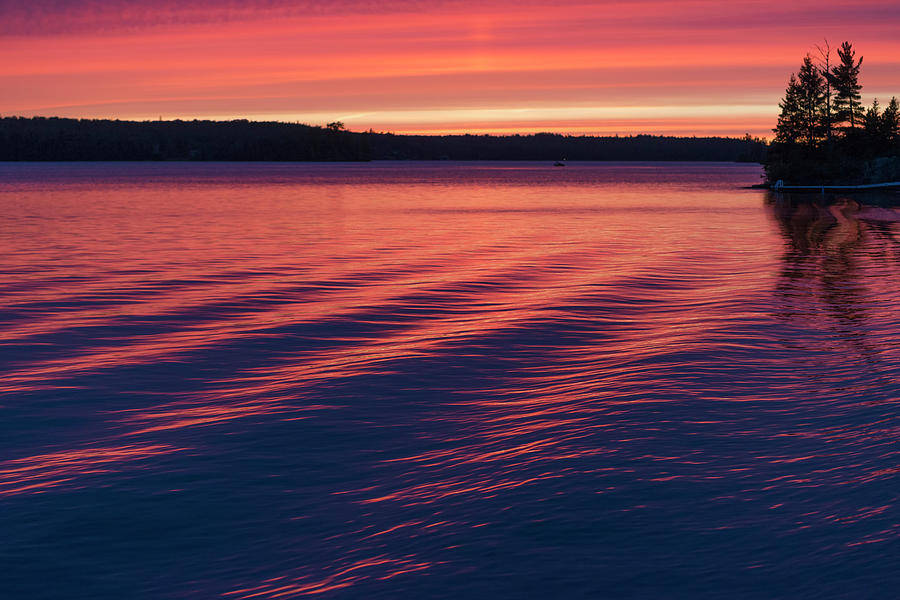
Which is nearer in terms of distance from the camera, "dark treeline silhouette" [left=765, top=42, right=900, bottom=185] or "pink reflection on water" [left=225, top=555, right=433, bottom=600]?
"pink reflection on water" [left=225, top=555, right=433, bottom=600]

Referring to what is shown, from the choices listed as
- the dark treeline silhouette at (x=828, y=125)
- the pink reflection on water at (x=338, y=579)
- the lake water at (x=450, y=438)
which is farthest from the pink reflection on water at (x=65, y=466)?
the dark treeline silhouette at (x=828, y=125)

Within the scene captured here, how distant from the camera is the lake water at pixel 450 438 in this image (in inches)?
283

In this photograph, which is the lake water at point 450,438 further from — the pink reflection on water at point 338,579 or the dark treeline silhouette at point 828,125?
the dark treeline silhouette at point 828,125

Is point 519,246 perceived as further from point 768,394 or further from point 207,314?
point 768,394

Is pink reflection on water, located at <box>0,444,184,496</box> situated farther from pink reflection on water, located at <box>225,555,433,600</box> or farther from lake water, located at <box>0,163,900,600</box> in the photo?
pink reflection on water, located at <box>225,555,433,600</box>

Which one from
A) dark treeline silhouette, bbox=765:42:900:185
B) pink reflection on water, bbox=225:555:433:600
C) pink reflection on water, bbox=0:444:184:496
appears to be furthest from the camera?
dark treeline silhouette, bbox=765:42:900:185

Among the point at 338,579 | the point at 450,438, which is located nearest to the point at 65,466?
the point at 338,579

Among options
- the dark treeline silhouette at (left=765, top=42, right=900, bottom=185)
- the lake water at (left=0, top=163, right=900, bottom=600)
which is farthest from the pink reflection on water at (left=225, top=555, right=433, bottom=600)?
the dark treeline silhouette at (left=765, top=42, right=900, bottom=185)

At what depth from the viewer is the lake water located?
23.5ft

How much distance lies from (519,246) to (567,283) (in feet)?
38.7

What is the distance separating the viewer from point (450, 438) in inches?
413

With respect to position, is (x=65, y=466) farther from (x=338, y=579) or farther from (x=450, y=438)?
(x=450, y=438)

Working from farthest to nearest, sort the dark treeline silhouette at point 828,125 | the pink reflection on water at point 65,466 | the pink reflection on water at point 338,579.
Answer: the dark treeline silhouette at point 828,125 < the pink reflection on water at point 65,466 < the pink reflection on water at point 338,579

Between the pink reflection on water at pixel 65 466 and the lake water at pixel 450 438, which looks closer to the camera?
the lake water at pixel 450 438
